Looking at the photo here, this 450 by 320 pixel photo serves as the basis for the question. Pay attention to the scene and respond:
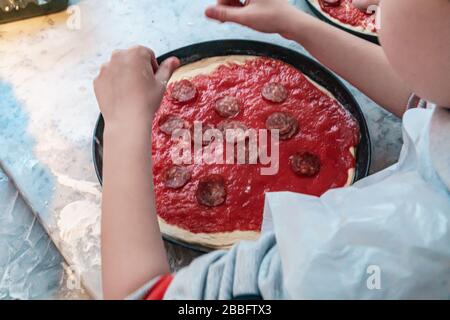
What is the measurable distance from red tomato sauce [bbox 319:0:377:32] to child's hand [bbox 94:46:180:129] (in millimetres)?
752

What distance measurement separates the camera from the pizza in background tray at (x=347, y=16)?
5.02ft

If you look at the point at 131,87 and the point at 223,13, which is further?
the point at 223,13

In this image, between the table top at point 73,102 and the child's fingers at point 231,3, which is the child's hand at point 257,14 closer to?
the child's fingers at point 231,3

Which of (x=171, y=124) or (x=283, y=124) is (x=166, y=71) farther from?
(x=283, y=124)

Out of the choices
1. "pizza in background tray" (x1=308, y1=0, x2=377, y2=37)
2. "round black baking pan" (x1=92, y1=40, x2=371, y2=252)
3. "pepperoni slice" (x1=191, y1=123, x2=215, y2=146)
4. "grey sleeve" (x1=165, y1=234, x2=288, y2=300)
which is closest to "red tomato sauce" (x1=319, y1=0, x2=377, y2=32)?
"pizza in background tray" (x1=308, y1=0, x2=377, y2=37)

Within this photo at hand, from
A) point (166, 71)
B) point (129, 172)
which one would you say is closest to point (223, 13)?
point (166, 71)

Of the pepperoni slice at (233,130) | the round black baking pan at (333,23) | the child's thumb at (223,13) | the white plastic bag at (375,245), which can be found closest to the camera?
the white plastic bag at (375,245)

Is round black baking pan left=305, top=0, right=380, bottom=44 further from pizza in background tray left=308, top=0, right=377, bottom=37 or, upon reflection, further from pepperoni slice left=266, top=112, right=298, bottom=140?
pepperoni slice left=266, top=112, right=298, bottom=140

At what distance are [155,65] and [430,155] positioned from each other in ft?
1.93

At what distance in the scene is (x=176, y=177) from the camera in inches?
47.6

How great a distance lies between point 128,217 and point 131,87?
0.27 meters

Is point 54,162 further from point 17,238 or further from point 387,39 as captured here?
point 387,39

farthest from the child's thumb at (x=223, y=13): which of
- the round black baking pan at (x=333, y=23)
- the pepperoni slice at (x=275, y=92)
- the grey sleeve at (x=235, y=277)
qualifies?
the grey sleeve at (x=235, y=277)

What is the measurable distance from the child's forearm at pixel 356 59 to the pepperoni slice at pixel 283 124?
6.8 inches
